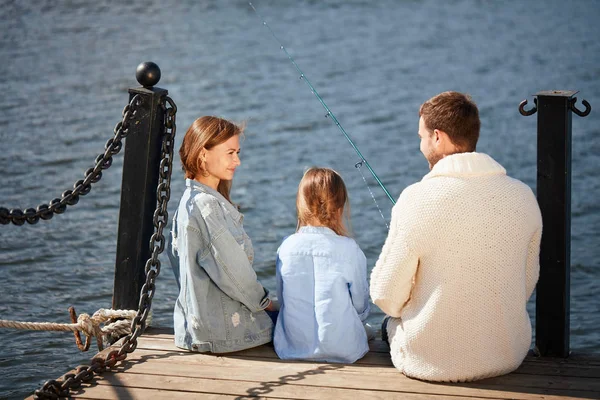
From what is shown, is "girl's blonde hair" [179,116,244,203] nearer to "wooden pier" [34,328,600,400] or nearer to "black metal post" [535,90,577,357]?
"wooden pier" [34,328,600,400]

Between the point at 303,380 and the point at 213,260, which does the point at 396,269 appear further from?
the point at 213,260

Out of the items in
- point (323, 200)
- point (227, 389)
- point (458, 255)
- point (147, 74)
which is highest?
point (147, 74)

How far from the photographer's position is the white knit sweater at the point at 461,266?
12.1 feet

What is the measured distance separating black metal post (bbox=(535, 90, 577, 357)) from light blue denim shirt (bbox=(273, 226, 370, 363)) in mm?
720

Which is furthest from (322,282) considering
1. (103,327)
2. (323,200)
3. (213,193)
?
(103,327)

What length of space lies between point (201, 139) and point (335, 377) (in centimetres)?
110

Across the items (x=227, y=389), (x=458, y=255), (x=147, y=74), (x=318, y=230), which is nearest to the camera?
(x=458, y=255)

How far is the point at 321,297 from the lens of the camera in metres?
4.10

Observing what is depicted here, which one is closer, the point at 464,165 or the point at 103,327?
the point at 464,165

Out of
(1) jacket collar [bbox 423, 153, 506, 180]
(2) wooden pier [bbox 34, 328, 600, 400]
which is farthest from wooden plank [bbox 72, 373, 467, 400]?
(1) jacket collar [bbox 423, 153, 506, 180]

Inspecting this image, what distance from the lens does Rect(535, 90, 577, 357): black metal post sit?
4.09 m

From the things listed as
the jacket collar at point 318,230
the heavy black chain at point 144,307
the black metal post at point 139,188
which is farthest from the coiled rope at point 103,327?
the jacket collar at point 318,230

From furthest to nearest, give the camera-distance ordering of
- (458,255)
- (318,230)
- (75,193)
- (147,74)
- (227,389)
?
(147,74) < (318,230) < (75,193) < (227,389) < (458,255)

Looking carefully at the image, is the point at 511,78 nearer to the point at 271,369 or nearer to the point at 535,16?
the point at 535,16
